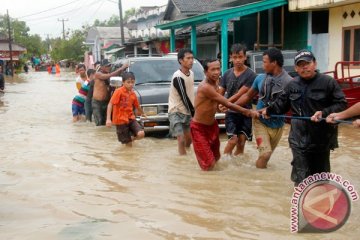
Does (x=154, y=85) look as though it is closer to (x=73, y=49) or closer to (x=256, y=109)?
(x=256, y=109)

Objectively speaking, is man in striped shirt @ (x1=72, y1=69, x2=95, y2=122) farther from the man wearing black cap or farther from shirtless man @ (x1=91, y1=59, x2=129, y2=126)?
the man wearing black cap

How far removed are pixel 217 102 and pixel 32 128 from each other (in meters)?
7.22

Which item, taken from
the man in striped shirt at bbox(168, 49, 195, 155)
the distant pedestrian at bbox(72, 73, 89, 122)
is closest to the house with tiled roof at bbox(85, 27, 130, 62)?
the distant pedestrian at bbox(72, 73, 89, 122)

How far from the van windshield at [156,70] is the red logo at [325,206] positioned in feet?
20.5

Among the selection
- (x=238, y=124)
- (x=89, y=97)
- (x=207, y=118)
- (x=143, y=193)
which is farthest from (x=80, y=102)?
(x=143, y=193)

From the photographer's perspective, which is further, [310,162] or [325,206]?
[310,162]

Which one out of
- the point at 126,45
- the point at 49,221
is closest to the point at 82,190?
the point at 49,221

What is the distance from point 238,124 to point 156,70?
3.93m

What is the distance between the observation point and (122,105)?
27.3ft

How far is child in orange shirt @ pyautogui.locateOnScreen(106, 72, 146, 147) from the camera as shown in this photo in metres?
8.25

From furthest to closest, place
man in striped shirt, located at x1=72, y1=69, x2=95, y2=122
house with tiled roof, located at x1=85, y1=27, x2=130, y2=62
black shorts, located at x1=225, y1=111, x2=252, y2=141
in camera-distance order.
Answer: house with tiled roof, located at x1=85, y1=27, x2=130, y2=62
man in striped shirt, located at x1=72, y1=69, x2=95, y2=122
black shorts, located at x1=225, y1=111, x2=252, y2=141

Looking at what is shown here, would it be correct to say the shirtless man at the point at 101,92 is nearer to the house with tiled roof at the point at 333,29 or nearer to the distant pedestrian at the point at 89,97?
the distant pedestrian at the point at 89,97

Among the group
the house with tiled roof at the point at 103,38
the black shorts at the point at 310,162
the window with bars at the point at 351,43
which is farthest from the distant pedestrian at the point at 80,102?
the house with tiled roof at the point at 103,38

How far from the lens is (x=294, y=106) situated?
4910 millimetres
